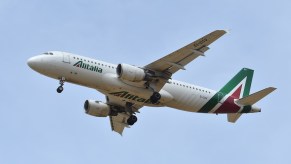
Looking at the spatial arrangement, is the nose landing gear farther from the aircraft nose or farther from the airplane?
the aircraft nose

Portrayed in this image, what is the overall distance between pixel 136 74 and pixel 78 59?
4734 mm

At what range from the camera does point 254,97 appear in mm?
64750

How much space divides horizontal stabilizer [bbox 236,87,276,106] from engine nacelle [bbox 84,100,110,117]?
37.9 ft

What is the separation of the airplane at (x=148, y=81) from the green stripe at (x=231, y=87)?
0.28 ft

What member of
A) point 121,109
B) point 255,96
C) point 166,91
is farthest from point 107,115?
point 255,96

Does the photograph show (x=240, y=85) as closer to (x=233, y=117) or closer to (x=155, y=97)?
(x=233, y=117)

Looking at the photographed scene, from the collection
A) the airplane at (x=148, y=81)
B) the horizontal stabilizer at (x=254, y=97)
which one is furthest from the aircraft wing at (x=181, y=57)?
the horizontal stabilizer at (x=254, y=97)

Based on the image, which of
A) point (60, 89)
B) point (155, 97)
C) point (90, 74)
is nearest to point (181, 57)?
point (155, 97)

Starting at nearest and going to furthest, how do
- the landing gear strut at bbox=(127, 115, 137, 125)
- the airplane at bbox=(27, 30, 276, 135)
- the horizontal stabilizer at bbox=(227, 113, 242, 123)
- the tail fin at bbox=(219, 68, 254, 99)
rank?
the airplane at bbox=(27, 30, 276, 135)
the landing gear strut at bbox=(127, 115, 137, 125)
the horizontal stabilizer at bbox=(227, 113, 242, 123)
the tail fin at bbox=(219, 68, 254, 99)

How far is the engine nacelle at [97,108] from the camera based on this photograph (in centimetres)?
6638

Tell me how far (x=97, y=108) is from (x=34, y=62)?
9.06 meters

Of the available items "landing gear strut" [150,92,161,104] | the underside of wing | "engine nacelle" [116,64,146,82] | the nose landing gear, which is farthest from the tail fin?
the nose landing gear

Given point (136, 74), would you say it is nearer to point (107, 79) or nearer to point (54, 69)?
point (107, 79)

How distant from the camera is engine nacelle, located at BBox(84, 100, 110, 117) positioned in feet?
218
